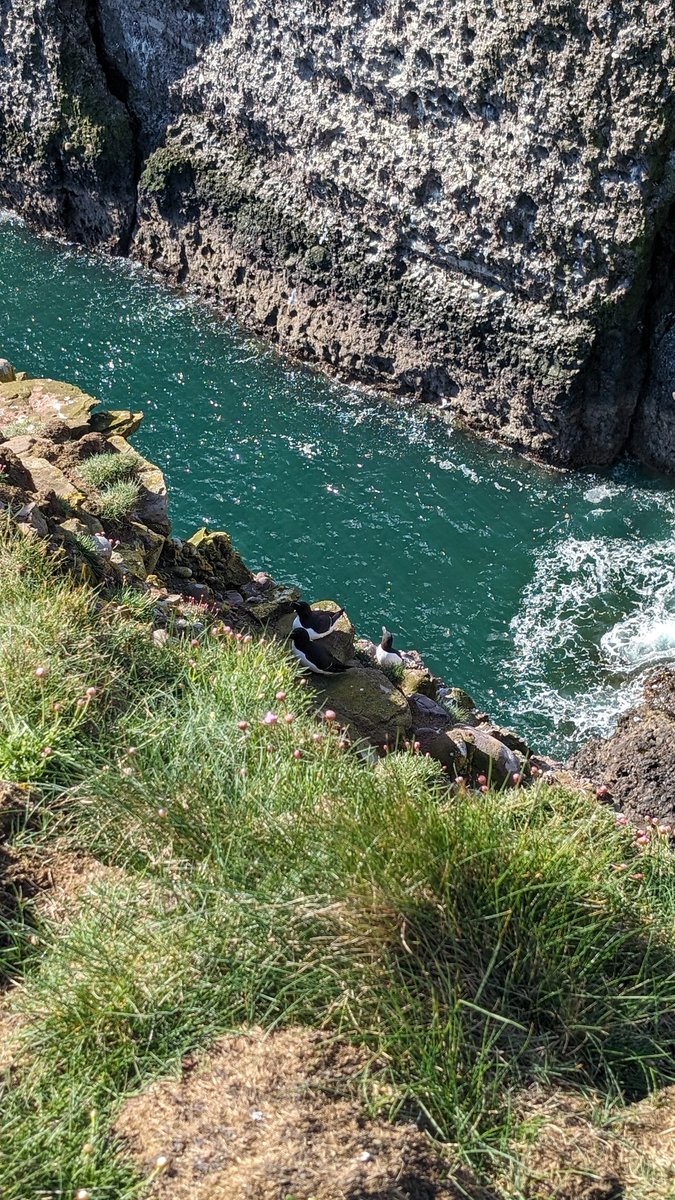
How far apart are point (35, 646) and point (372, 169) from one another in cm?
2001

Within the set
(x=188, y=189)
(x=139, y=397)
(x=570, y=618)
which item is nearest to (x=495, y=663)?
(x=570, y=618)

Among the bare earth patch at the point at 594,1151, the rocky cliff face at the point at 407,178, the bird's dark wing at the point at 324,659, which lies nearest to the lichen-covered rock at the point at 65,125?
the rocky cliff face at the point at 407,178

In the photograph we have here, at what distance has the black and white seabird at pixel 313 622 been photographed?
39.8ft

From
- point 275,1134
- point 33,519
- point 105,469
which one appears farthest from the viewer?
point 105,469

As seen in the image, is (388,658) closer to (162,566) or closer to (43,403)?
(162,566)

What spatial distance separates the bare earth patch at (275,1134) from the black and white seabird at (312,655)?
6.72 m

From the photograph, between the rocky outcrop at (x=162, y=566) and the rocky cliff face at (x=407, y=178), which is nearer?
Answer: the rocky outcrop at (x=162, y=566)

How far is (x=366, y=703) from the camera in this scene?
10992 mm

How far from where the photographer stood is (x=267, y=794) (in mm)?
5812

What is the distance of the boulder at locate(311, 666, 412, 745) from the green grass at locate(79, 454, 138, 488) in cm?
367

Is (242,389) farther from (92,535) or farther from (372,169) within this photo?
(92,535)

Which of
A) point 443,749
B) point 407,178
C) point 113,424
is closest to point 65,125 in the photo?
point 407,178

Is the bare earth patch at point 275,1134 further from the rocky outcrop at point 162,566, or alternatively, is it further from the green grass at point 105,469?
the green grass at point 105,469

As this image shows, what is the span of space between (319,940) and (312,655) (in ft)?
21.7
